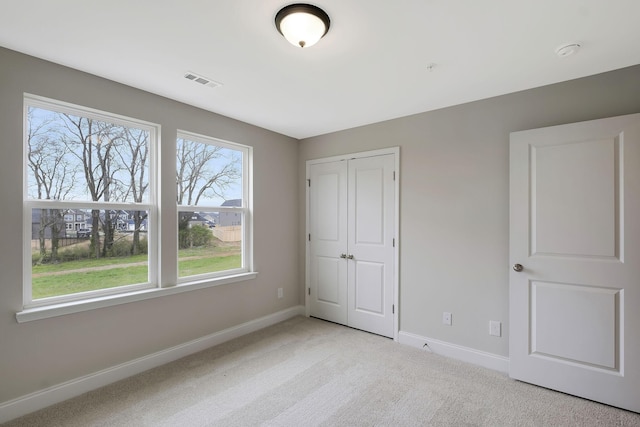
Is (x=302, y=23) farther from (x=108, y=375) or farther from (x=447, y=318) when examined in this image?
(x=108, y=375)

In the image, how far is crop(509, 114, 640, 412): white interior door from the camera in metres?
2.08

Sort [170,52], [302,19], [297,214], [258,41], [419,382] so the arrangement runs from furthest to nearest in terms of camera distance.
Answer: [297,214], [419,382], [170,52], [258,41], [302,19]

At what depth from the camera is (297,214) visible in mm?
4211

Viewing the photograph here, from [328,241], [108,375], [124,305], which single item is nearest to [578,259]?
[328,241]

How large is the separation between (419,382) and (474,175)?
188 cm

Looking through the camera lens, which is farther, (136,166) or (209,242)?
(209,242)

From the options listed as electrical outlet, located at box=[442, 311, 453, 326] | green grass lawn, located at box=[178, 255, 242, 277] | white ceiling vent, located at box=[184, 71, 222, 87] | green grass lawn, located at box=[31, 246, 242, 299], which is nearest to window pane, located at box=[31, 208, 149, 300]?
green grass lawn, located at box=[31, 246, 242, 299]

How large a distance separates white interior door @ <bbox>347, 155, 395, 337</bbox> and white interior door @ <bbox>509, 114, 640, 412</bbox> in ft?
3.93

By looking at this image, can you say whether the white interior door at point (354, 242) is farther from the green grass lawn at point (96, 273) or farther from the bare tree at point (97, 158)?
the bare tree at point (97, 158)

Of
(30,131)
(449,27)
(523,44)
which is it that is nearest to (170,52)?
(30,131)

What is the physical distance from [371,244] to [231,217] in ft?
5.42

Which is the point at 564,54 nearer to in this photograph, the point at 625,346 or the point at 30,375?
the point at 625,346

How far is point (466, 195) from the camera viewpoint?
9.38ft

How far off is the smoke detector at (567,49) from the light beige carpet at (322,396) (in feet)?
7.91
